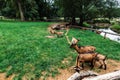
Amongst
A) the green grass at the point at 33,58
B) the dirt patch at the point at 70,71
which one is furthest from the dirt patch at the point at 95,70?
the green grass at the point at 33,58

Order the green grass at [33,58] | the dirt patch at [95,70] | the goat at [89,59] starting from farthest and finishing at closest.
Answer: the green grass at [33,58], the goat at [89,59], the dirt patch at [95,70]

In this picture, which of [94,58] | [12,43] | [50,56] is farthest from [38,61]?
[12,43]

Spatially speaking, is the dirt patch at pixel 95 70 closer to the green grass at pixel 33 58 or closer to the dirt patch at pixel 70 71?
the dirt patch at pixel 70 71

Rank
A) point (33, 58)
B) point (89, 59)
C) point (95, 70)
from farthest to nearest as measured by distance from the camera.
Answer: point (33, 58) < point (95, 70) < point (89, 59)

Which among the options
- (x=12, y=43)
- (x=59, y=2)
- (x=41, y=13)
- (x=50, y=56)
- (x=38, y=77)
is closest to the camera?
(x=38, y=77)

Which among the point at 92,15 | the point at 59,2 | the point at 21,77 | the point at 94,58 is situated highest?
the point at 59,2

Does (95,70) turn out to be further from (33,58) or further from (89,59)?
(33,58)

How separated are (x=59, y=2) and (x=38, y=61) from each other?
16.2 m

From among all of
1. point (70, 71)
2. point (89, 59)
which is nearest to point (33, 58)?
point (70, 71)

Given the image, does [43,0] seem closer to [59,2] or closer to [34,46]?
[59,2]

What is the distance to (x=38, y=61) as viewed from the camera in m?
7.23

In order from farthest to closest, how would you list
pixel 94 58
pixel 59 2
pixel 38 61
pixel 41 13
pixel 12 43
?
1. pixel 41 13
2. pixel 59 2
3. pixel 12 43
4. pixel 38 61
5. pixel 94 58

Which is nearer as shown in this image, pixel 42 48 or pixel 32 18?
pixel 42 48

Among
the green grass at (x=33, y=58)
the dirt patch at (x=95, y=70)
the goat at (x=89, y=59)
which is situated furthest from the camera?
the green grass at (x=33, y=58)
